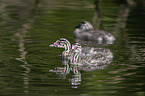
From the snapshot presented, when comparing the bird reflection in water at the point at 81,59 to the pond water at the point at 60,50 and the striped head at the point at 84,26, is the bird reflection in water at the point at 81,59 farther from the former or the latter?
the striped head at the point at 84,26

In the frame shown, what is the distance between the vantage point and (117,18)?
→ 44.7 ft

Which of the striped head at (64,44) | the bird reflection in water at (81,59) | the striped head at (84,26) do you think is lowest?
the bird reflection in water at (81,59)

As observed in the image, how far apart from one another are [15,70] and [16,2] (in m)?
9.14

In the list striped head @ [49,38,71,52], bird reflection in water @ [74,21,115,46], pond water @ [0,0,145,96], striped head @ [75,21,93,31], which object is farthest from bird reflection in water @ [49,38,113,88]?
striped head @ [75,21,93,31]

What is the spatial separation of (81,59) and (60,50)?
49.4 inches

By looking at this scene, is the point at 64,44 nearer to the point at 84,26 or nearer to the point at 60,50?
the point at 60,50

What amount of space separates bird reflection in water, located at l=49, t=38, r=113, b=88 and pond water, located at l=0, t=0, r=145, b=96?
0.35 ft

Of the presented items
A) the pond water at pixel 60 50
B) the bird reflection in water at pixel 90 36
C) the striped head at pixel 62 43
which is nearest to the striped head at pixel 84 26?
the bird reflection in water at pixel 90 36

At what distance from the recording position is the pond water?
705 cm

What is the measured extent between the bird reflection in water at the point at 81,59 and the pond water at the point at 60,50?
0.11 metres

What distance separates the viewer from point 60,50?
9.73 m

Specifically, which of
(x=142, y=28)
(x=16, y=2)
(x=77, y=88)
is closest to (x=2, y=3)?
(x=16, y=2)

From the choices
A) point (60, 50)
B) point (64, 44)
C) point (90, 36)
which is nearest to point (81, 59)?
point (64, 44)

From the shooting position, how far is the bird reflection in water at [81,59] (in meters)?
8.10
